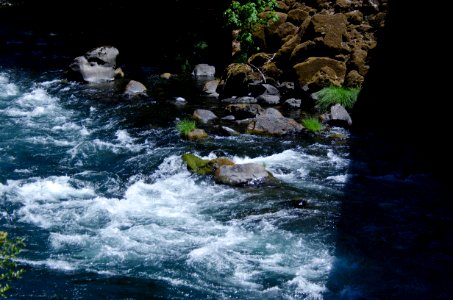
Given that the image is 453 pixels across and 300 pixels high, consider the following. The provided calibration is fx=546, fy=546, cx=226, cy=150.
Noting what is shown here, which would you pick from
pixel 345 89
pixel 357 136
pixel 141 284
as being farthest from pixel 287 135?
pixel 141 284

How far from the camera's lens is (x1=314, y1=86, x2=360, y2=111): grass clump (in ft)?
48.1

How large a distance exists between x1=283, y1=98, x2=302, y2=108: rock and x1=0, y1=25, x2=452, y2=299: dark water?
7.23ft

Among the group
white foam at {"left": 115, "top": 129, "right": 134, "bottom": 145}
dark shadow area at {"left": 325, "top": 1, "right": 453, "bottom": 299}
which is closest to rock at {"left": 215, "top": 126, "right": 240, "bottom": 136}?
white foam at {"left": 115, "top": 129, "right": 134, "bottom": 145}

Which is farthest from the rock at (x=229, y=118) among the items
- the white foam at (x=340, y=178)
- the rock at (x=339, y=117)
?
the white foam at (x=340, y=178)

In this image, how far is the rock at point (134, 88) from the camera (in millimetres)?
16781

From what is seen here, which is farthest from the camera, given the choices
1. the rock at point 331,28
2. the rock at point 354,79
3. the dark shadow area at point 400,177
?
the rock at point 331,28

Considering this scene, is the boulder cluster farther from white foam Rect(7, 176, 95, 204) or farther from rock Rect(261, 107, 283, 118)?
white foam Rect(7, 176, 95, 204)

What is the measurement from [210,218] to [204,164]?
2153 millimetres

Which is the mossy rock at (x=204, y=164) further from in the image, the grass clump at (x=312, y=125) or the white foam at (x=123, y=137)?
the grass clump at (x=312, y=125)

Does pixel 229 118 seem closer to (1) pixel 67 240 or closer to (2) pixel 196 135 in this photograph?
(2) pixel 196 135

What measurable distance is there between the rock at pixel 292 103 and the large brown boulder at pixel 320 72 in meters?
0.56

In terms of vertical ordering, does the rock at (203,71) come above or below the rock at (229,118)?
below

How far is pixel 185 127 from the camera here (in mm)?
13195

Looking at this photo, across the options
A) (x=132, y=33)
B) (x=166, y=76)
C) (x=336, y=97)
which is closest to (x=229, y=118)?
(x=336, y=97)
